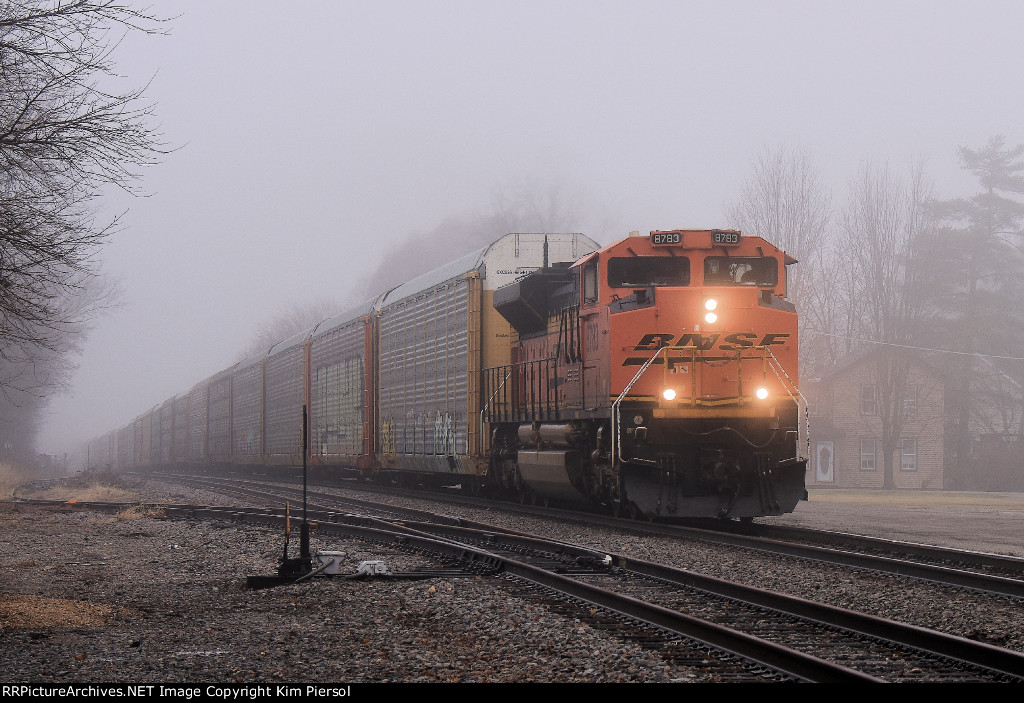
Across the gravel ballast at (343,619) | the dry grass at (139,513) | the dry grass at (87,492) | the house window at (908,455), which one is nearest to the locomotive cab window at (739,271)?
the gravel ballast at (343,619)

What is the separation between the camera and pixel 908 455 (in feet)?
167

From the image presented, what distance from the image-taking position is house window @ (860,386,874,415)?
50562 millimetres

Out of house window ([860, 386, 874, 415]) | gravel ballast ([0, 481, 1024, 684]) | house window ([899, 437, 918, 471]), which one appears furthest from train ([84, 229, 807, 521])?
house window ([899, 437, 918, 471])

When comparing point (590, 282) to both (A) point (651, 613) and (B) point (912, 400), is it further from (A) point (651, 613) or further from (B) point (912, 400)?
(B) point (912, 400)

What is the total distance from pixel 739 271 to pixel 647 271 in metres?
1.16

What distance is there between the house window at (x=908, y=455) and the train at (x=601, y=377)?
33.7 m

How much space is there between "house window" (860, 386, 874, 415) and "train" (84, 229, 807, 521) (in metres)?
32.6

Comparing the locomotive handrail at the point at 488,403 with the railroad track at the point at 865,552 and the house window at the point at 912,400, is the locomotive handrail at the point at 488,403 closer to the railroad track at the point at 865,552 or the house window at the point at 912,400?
the railroad track at the point at 865,552

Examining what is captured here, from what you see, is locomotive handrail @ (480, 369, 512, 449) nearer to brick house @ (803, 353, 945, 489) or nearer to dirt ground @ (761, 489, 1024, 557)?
dirt ground @ (761, 489, 1024, 557)

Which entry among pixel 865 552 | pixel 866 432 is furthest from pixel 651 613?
pixel 866 432

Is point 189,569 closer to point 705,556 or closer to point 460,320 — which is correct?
point 705,556

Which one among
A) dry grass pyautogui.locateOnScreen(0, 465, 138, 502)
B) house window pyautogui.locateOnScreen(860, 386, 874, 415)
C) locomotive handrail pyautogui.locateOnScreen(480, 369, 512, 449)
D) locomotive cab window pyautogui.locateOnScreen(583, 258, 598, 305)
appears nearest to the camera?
locomotive cab window pyautogui.locateOnScreen(583, 258, 598, 305)

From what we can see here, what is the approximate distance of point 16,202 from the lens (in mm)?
10695
